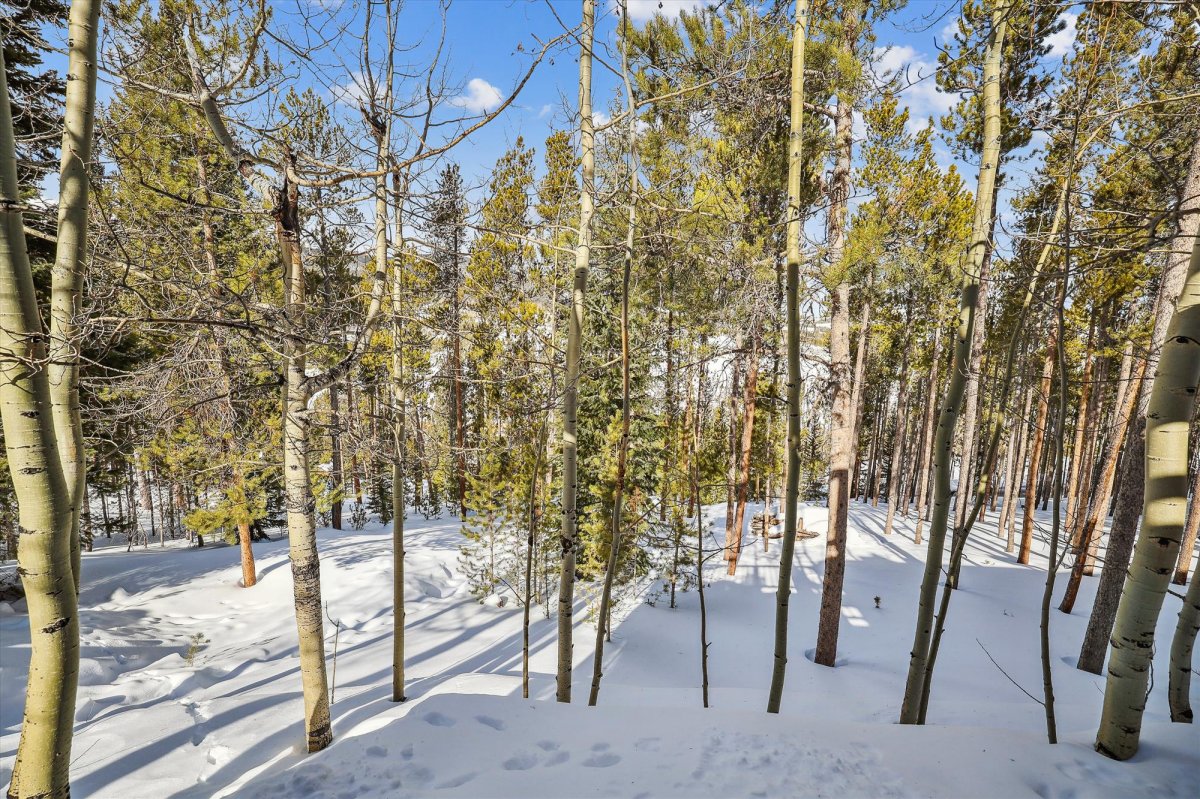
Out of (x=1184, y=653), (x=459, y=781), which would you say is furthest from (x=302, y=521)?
(x=1184, y=653)

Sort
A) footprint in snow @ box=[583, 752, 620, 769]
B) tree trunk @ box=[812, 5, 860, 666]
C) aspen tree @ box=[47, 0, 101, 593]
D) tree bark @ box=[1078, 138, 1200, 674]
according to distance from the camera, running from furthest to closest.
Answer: tree trunk @ box=[812, 5, 860, 666] → tree bark @ box=[1078, 138, 1200, 674] → footprint in snow @ box=[583, 752, 620, 769] → aspen tree @ box=[47, 0, 101, 593]

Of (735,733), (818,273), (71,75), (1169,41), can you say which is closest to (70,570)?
(71,75)

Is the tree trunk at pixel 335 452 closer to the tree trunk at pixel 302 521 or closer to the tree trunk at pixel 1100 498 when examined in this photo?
the tree trunk at pixel 302 521

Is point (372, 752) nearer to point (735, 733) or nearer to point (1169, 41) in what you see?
point (735, 733)

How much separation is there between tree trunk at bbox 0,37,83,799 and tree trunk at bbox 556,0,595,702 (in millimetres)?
2971

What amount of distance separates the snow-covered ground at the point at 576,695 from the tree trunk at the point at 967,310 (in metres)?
1.05

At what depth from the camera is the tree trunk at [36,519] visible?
2064mm

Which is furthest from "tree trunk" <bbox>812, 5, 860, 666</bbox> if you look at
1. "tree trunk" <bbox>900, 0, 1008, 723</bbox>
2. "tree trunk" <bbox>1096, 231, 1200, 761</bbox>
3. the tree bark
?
"tree trunk" <bbox>1096, 231, 1200, 761</bbox>

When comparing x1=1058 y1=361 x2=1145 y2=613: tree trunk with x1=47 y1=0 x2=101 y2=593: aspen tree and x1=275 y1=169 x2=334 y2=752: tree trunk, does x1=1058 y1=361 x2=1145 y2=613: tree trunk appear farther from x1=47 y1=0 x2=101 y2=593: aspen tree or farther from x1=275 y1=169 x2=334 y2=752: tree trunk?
x1=47 y1=0 x2=101 y2=593: aspen tree

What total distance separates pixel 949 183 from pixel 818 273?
30.8 feet

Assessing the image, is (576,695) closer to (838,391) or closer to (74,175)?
(838,391)

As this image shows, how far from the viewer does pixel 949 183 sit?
12.2 metres

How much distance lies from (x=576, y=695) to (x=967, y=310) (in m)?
6.07

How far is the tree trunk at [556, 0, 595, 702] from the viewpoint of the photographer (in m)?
4.18
